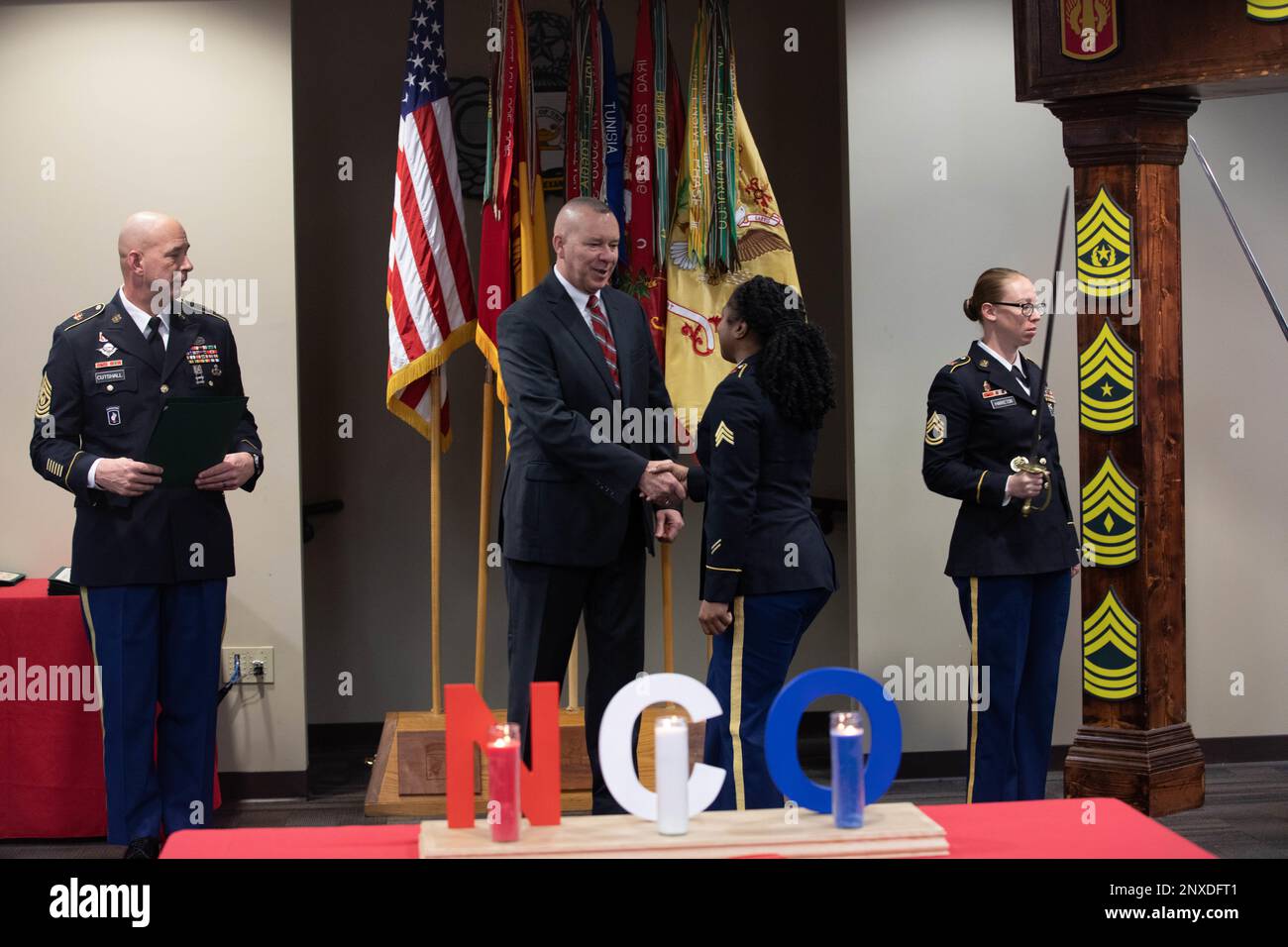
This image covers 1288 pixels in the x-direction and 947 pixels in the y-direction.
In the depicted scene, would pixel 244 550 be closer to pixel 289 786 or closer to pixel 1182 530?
pixel 289 786

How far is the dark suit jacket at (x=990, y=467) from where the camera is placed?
354 cm

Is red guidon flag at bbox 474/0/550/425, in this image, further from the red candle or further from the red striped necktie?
the red candle

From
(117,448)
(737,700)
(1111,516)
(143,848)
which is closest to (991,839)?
(737,700)

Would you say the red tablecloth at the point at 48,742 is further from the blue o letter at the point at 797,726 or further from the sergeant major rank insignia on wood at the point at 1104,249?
the sergeant major rank insignia on wood at the point at 1104,249

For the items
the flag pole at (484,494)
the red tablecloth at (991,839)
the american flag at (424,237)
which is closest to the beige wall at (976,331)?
the flag pole at (484,494)

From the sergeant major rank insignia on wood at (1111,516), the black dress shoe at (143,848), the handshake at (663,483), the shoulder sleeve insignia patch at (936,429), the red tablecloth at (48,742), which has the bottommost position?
the black dress shoe at (143,848)

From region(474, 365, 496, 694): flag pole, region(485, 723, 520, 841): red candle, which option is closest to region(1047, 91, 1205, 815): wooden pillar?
region(474, 365, 496, 694): flag pole

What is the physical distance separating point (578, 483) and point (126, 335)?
4.01 feet

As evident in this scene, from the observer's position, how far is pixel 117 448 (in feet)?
11.8

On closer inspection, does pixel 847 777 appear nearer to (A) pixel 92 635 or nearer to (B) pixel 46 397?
(A) pixel 92 635

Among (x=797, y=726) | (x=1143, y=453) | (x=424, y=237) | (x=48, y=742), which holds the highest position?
(x=424, y=237)

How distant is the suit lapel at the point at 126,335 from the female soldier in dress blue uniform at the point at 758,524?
4.78 ft
